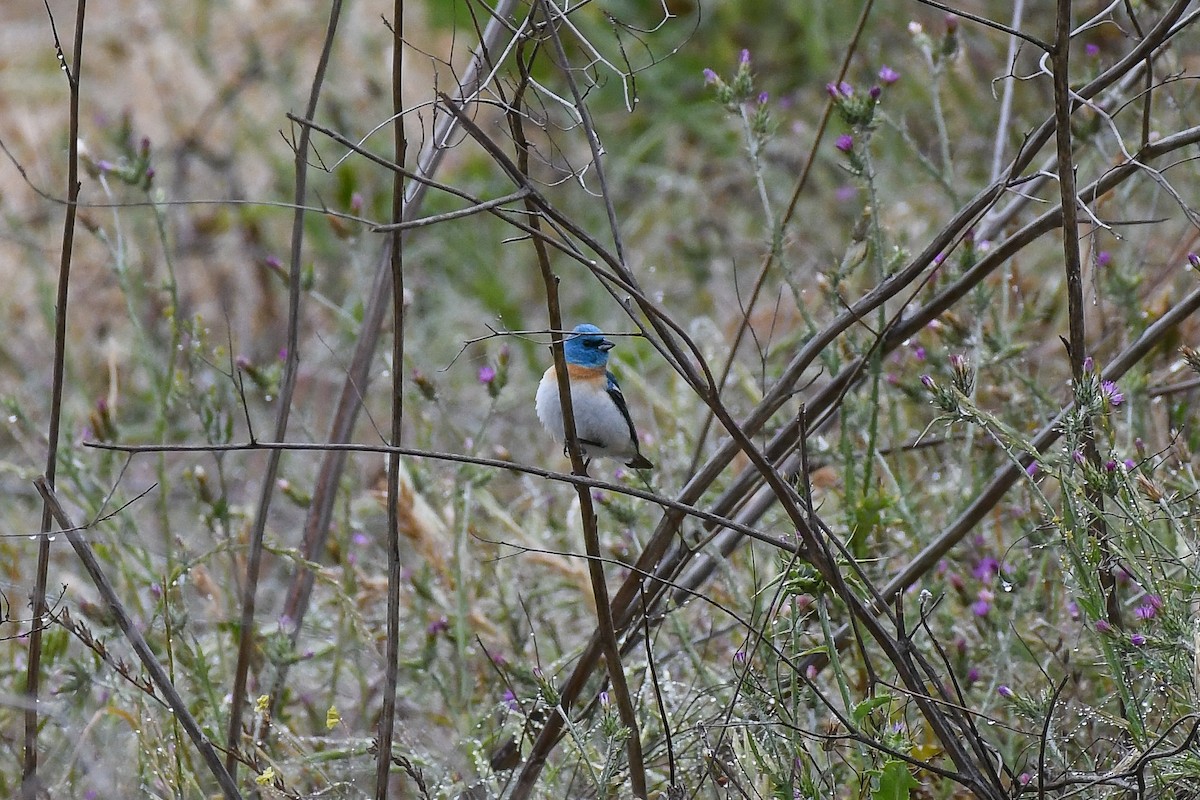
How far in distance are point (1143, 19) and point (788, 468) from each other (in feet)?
6.40

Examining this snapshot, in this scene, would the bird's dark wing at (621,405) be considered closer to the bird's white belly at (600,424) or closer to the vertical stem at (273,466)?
the bird's white belly at (600,424)

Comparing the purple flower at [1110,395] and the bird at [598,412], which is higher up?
the bird at [598,412]

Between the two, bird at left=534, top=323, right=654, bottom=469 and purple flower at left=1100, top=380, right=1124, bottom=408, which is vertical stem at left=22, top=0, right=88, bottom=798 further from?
purple flower at left=1100, top=380, right=1124, bottom=408

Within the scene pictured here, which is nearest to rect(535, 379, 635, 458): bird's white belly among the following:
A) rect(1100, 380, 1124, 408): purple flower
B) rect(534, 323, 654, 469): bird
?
rect(534, 323, 654, 469): bird

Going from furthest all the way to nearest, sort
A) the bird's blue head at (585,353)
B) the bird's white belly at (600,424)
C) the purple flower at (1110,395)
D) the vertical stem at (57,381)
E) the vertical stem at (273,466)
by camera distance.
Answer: the bird's blue head at (585,353)
the bird's white belly at (600,424)
the vertical stem at (273,466)
the vertical stem at (57,381)
the purple flower at (1110,395)

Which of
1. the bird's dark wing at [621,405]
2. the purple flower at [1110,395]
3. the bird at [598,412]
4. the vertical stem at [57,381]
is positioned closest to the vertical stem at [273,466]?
the vertical stem at [57,381]

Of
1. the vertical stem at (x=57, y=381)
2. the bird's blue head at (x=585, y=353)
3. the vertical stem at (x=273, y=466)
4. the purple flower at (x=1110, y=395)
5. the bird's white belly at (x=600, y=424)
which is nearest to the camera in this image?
the purple flower at (x=1110, y=395)

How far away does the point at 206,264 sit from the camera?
587cm

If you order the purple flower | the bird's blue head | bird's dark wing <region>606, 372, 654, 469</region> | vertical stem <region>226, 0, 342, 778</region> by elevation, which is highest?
the bird's blue head

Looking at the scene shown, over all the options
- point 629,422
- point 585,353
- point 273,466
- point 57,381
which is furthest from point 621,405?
point 57,381

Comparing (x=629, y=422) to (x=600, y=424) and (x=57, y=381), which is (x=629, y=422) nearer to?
(x=600, y=424)

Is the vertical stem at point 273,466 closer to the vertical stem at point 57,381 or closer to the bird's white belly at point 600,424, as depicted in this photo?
the vertical stem at point 57,381

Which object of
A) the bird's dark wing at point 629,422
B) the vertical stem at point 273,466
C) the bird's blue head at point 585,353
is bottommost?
the vertical stem at point 273,466

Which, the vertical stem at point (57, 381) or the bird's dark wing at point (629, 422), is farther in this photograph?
the bird's dark wing at point (629, 422)
